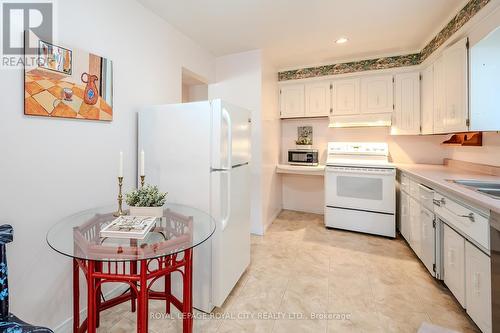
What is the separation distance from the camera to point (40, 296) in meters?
1.45

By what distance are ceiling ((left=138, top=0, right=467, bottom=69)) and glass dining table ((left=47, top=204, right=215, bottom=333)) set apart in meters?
1.92

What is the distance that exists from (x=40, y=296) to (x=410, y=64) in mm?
4515

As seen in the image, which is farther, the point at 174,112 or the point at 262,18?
the point at 262,18

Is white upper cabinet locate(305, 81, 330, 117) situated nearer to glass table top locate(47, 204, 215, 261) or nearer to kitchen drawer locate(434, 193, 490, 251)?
kitchen drawer locate(434, 193, 490, 251)

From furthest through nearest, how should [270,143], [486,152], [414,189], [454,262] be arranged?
[270,143] → [414,189] → [486,152] → [454,262]

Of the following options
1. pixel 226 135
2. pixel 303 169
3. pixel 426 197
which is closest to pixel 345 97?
pixel 303 169

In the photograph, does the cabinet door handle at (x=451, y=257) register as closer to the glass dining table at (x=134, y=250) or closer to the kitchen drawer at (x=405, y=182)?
the kitchen drawer at (x=405, y=182)

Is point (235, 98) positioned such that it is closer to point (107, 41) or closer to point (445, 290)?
point (107, 41)

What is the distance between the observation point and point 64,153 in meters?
1.56

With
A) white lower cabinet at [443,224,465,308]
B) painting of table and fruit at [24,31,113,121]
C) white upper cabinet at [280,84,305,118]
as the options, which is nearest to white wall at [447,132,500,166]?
white lower cabinet at [443,224,465,308]

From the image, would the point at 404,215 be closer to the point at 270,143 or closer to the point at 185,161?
the point at 270,143

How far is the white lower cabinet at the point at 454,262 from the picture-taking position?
1.64m

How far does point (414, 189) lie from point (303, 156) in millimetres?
1687

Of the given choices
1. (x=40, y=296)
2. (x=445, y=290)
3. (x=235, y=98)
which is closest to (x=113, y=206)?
Answer: (x=40, y=296)
